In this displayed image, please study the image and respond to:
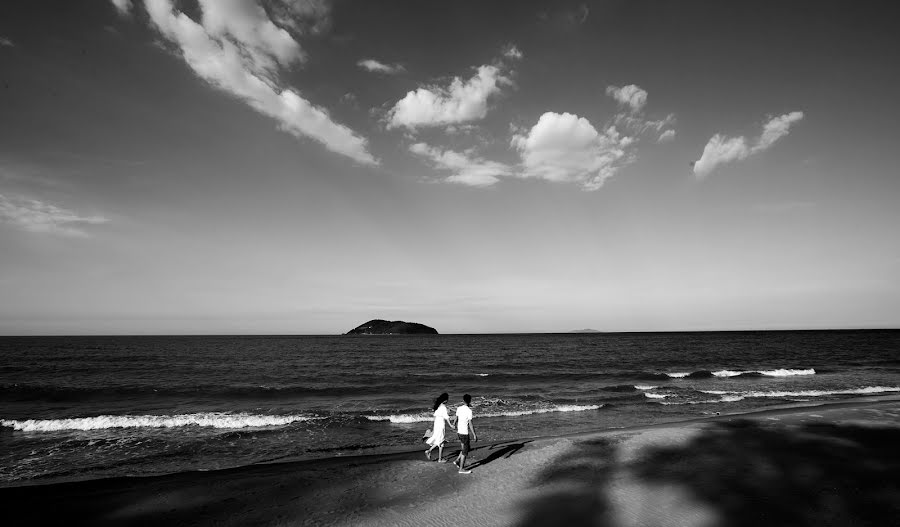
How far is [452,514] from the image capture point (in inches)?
377

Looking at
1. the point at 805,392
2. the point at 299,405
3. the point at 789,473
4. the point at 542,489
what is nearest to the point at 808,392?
the point at 805,392

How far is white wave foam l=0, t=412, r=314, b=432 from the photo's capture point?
771 inches

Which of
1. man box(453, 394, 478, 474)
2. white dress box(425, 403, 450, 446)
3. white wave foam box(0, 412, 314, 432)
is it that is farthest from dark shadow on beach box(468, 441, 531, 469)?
white wave foam box(0, 412, 314, 432)

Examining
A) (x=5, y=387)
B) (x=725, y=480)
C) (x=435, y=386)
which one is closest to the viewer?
(x=725, y=480)

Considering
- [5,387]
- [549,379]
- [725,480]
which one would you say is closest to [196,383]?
[5,387]

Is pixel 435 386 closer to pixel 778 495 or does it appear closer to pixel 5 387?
pixel 778 495

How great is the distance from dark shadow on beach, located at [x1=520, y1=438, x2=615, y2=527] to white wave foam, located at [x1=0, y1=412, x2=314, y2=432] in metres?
13.8

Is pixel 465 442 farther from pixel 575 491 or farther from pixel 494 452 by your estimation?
pixel 575 491

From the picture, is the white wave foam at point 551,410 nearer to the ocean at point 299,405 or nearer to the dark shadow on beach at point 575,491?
the ocean at point 299,405

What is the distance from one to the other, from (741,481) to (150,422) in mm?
24740

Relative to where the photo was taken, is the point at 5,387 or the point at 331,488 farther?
the point at 5,387

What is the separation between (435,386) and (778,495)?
2534 centimetres

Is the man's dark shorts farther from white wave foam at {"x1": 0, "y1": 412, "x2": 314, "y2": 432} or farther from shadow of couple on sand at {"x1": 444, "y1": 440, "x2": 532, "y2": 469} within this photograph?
white wave foam at {"x1": 0, "y1": 412, "x2": 314, "y2": 432}

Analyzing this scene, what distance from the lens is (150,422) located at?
66.7 feet
